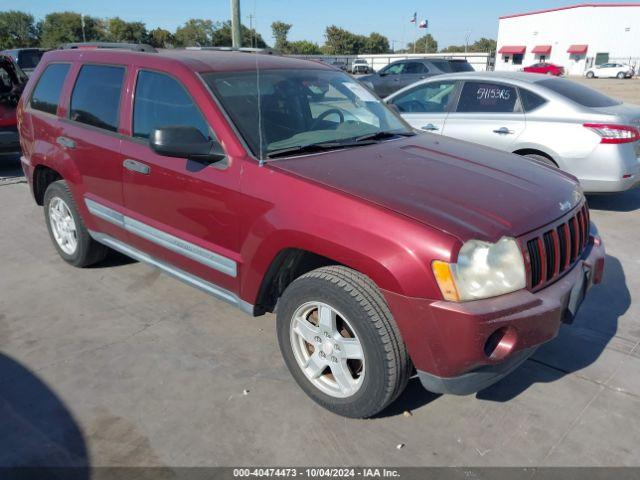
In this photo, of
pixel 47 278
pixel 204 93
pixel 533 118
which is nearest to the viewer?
pixel 204 93

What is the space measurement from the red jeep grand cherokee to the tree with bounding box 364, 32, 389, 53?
328 ft

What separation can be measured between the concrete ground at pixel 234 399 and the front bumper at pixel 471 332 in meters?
0.45

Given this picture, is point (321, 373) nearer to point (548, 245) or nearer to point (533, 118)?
point (548, 245)

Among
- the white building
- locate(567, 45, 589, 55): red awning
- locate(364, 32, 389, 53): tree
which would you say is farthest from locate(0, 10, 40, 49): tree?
locate(567, 45, 589, 55): red awning

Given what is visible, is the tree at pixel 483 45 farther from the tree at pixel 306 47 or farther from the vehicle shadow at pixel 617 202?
the vehicle shadow at pixel 617 202

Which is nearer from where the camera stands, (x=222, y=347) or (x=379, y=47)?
(x=222, y=347)

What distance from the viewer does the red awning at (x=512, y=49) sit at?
218ft

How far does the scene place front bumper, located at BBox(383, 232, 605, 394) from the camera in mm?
2271

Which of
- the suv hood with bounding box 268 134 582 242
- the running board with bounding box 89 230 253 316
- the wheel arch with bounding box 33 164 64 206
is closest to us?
the suv hood with bounding box 268 134 582 242

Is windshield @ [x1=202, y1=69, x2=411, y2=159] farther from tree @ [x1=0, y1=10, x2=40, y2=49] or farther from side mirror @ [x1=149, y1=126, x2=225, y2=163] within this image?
tree @ [x1=0, y1=10, x2=40, y2=49]

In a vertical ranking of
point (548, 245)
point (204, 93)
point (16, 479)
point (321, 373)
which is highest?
point (204, 93)

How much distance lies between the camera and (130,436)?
A: 2697 mm

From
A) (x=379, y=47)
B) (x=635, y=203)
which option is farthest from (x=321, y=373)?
(x=379, y=47)

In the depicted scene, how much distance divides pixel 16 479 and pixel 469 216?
2394mm
